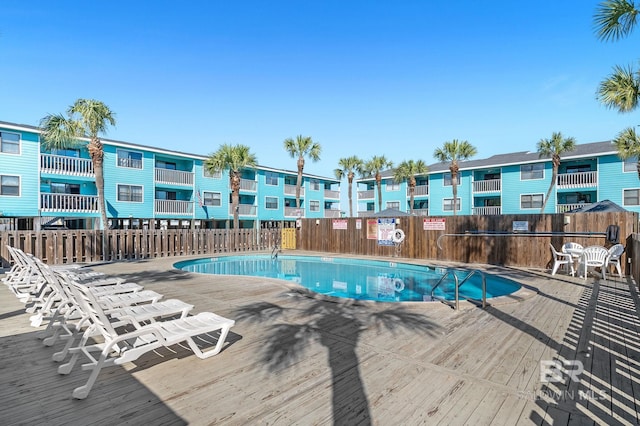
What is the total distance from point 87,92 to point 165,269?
35.4 ft

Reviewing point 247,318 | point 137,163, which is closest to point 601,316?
point 247,318

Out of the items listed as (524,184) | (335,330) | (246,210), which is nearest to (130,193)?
(246,210)

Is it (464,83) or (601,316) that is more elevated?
(464,83)

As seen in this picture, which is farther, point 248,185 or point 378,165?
point 378,165

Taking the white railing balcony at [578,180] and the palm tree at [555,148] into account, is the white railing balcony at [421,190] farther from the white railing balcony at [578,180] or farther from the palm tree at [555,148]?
the white railing balcony at [578,180]

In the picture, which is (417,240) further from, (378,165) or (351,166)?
(351,166)

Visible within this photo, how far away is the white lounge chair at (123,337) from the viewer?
3.05m

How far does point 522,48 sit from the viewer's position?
14359 mm

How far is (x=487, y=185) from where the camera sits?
29.7m

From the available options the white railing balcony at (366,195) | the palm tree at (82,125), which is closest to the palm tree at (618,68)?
the palm tree at (82,125)

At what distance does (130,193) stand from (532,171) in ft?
105

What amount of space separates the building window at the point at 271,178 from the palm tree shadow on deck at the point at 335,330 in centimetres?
2620

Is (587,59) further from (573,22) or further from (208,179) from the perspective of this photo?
(208,179)

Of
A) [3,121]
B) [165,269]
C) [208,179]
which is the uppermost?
[3,121]
